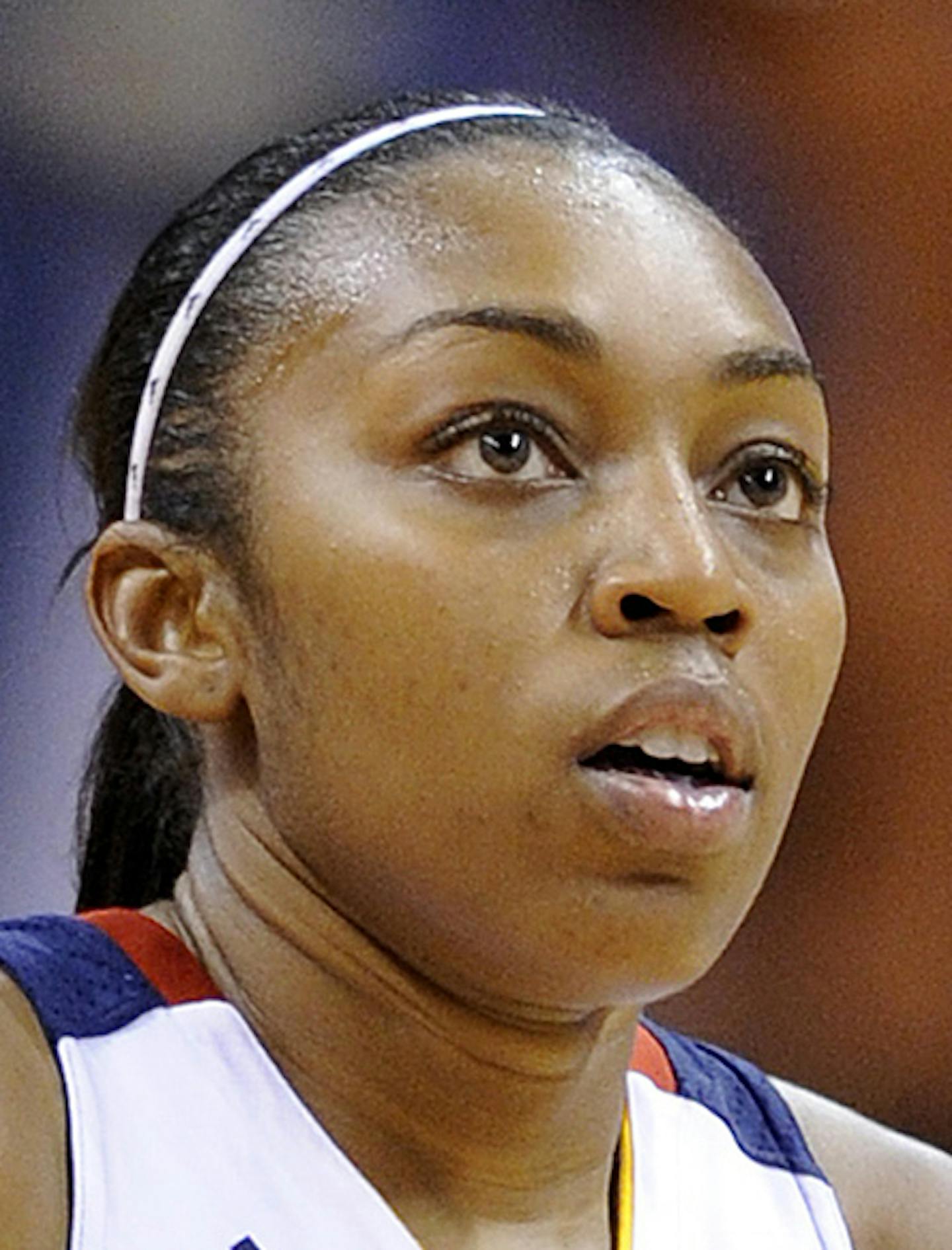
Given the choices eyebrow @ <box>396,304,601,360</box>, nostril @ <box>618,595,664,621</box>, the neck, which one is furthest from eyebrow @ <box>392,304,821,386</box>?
the neck

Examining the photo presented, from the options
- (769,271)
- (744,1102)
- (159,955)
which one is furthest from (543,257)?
(769,271)

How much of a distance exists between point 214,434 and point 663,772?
10.8 inches

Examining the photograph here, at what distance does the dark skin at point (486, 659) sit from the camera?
915 mm

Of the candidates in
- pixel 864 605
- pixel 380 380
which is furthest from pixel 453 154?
pixel 864 605

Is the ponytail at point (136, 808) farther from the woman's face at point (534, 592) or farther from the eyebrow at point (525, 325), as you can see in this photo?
the eyebrow at point (525, 325)

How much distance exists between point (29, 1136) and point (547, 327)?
406mm

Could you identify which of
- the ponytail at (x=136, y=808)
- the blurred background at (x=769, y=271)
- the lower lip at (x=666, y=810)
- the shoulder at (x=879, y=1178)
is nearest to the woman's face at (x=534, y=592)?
the lower lip at (x=666, y=810)

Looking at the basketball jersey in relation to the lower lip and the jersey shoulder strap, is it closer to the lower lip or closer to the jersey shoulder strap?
the jersey shoulder strap

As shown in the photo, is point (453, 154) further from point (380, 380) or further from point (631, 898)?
point (631, 898)

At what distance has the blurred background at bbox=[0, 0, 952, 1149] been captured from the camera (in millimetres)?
1708

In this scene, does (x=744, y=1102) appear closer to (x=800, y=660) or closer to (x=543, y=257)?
(x=800, y=660)

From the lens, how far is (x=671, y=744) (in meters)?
0.92

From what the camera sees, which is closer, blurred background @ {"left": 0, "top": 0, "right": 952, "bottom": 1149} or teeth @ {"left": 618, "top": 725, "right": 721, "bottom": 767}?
teeth @ {"left": 618, "top": 725, "right": 721, "bottom": 767}

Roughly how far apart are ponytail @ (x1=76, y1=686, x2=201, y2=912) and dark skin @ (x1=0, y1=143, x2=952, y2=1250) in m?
0.08
